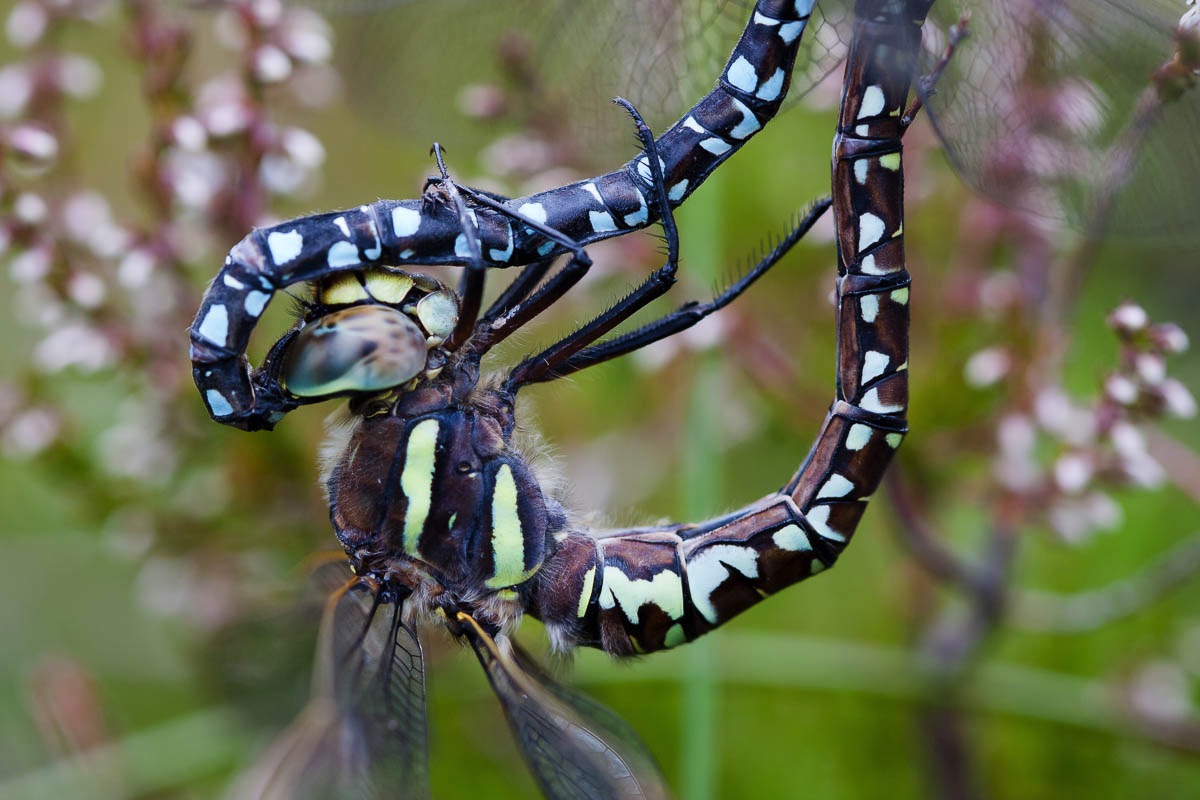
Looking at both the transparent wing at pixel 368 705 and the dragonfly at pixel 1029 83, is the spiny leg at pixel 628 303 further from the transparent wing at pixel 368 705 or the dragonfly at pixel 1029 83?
the transparent wing at pixel 368 705

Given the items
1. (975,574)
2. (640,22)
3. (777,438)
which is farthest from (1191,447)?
(640,22)

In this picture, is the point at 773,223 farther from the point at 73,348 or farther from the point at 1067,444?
the point at 73,348

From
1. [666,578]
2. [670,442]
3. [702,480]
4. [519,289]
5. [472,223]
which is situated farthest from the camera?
[670,442]

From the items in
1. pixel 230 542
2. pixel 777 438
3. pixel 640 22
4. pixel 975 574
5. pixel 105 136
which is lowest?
pixel 975 574

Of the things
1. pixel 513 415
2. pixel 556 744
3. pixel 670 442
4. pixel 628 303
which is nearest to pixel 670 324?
pixel 628 303

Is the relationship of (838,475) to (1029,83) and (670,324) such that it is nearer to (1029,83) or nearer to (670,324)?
(670,324)

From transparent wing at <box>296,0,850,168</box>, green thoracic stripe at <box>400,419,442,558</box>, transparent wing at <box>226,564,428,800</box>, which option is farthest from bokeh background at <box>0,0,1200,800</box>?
transparent wing at <box>226,564,428,800</box>

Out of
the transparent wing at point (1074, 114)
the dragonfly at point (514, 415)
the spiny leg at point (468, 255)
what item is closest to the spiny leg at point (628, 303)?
the dragonfly at point (514, 415)
